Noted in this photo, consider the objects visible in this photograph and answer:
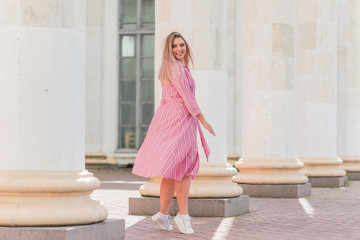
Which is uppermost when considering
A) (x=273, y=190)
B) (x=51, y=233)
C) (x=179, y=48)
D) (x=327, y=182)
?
(x=179, y=48)

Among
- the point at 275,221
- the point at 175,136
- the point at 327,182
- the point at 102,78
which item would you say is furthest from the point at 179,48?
the point at 102,78

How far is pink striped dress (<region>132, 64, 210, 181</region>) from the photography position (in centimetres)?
826

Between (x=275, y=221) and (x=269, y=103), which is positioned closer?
(x=275, y=221)

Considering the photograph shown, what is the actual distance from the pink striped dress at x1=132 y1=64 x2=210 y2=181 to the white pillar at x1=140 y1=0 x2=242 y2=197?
5.90ft

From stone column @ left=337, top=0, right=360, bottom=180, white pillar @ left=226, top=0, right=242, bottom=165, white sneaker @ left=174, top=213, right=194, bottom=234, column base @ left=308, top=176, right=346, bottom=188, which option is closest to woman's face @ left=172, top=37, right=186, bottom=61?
white sneaker @ left=174, top=213, right=194, bottom=234

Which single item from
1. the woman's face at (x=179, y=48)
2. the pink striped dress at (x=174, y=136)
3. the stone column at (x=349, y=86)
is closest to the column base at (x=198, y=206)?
the pink striped dress at (x=174, y=136)

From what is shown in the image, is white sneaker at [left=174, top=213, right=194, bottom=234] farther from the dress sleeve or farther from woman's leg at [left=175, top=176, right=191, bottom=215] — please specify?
the dress sleeve

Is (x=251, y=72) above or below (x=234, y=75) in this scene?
below

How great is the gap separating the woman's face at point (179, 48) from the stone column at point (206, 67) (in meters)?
1.97

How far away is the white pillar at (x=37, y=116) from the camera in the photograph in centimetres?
654

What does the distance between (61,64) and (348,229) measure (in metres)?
4.30

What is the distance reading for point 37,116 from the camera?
6.58 metres

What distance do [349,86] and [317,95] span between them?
540 centimetres

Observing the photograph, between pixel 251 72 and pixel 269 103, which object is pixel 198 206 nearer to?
pixel 269 103
